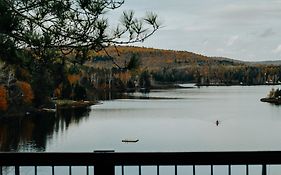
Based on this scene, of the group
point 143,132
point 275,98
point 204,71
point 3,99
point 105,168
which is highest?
point 204,71

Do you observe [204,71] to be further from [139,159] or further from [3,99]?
[139,159]

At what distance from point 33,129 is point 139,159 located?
1028 inches

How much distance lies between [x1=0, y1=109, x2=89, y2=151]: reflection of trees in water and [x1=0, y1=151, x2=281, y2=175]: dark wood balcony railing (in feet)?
58.1

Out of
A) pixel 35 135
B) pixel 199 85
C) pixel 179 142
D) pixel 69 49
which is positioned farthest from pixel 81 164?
pixel 199 85

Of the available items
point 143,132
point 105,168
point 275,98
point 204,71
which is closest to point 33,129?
point 143,132

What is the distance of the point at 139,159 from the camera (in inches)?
109

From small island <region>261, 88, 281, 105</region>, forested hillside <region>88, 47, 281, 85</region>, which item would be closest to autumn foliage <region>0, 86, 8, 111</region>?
small island <region>261, 88, 281, 105</region>

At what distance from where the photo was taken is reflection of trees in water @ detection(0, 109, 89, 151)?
21.8m

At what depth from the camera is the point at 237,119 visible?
3591 centimetres

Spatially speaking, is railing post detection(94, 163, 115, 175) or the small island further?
the small island

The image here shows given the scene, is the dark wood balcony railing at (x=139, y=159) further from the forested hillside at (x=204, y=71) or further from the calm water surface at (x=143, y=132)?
the forested hillside at (x=204, y=71)

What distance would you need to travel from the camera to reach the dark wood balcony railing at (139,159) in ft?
9.09

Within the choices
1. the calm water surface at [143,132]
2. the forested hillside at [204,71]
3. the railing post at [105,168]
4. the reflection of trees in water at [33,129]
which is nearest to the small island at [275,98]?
the calm water surface at [143,132]

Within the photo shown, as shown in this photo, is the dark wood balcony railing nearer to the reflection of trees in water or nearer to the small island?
the reflection of trees in water
